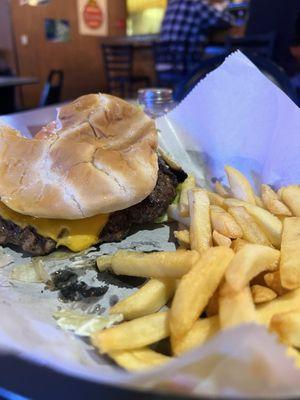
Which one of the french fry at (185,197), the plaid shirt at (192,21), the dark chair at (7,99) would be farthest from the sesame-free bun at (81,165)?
the plaid shirt at (192,21)

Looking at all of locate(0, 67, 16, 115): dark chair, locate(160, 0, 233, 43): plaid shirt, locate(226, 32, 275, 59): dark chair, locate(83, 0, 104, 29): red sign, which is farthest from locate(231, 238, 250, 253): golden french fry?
locate(83, 0, 104, 29): red sign

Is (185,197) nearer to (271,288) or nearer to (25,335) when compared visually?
(271,288)

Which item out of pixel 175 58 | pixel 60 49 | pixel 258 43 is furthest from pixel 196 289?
pixel 60 49

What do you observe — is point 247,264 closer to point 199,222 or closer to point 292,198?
point 199,222

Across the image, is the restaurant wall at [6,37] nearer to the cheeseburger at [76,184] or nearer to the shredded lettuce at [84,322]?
the cheeseburger at [76,184]

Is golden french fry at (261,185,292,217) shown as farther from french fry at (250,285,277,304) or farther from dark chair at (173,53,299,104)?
dark chair at (173,53,299,104)

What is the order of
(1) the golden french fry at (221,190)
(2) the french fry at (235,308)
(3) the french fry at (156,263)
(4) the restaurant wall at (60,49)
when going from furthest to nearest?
1. (4) the restaurant wall at (60,49)
2. (1) the golden french fry at (221,190)
3. (3) the french fry at (156,263)
4. (2) the french fry at (235,308)
